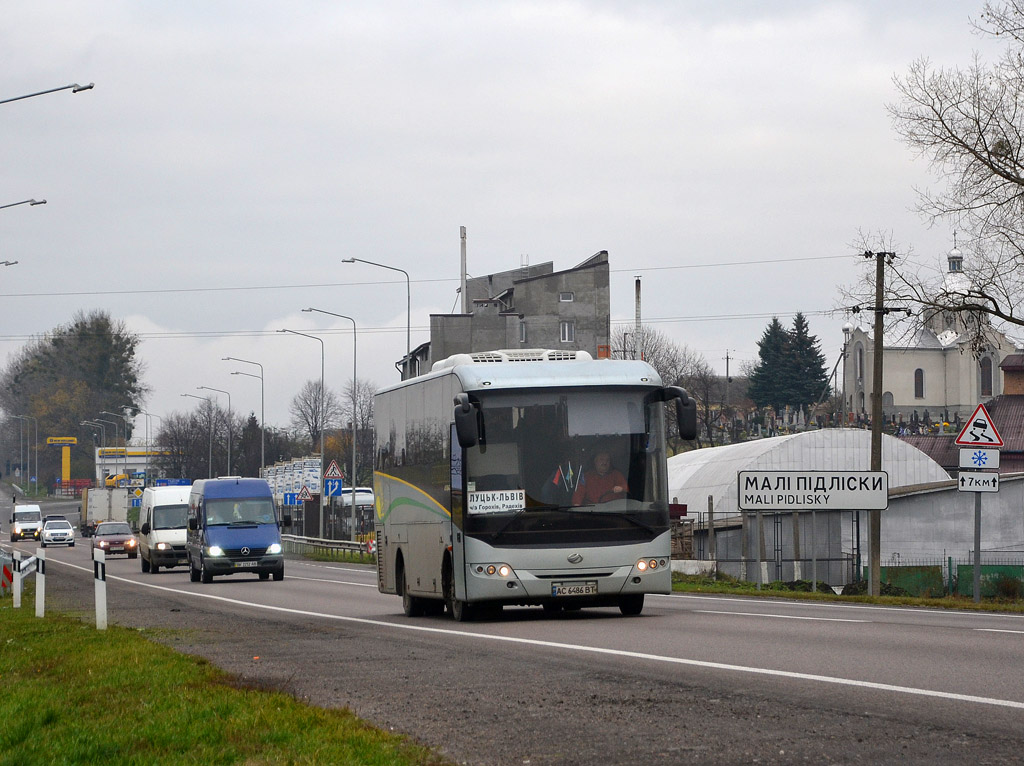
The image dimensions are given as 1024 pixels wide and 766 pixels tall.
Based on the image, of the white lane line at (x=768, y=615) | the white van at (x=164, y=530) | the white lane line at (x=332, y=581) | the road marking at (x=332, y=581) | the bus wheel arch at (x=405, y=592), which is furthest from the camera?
the white van at (x=164, y=530)

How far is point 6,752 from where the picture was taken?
307 inches

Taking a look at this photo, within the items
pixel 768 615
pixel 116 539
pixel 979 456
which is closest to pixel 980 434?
pixel 979 456

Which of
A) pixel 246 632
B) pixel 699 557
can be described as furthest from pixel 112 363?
pixel 246 632

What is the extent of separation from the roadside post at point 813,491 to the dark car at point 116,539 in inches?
1643

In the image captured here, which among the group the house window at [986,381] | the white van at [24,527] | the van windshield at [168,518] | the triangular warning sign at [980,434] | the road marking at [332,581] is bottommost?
the white van at [24,527]

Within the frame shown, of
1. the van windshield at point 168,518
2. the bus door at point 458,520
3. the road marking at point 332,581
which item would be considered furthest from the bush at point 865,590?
the bus door at point 458,520

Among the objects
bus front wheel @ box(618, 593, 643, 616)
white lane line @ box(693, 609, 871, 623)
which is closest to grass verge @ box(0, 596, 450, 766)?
bus front wheel @ box(618, 593, 643, 616)

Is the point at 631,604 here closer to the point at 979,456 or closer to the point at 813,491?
the point at 979,456

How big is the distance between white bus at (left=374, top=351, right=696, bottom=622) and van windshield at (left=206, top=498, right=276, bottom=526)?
65.1ft

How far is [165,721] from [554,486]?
32.4 feet

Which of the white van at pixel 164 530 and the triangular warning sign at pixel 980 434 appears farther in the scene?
the white van at pixel 164 530

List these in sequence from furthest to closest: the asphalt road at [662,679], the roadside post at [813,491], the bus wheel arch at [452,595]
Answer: the roadside post at [813,491]
the bus wheel arch at [452,595]
the asphalt road at [662,679]

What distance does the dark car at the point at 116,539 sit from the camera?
217ft

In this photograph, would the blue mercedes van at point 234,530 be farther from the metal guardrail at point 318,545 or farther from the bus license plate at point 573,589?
the bus license plate at point 573,589
